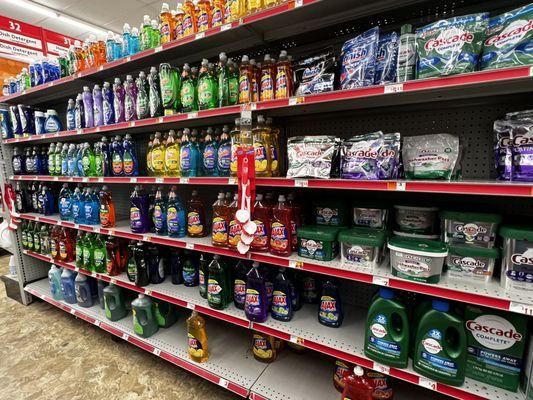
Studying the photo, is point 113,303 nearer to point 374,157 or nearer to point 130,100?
point 130,100

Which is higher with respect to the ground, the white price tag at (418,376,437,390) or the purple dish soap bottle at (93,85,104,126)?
the purple dish soap bottle at (93,85,104,126)

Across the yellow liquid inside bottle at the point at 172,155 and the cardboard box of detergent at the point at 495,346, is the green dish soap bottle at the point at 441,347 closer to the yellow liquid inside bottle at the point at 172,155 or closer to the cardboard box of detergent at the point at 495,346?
the cardboard box of detergent at the point at 495,346

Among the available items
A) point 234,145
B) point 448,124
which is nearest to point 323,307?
point 234,145

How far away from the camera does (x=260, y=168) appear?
Result: 1.50 m

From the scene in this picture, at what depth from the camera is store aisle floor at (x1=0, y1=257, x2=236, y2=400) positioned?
1824mm

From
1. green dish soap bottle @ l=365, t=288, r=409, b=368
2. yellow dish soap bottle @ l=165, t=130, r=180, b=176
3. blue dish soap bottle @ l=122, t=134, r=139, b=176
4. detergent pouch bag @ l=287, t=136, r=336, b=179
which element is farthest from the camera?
blue dish soap bottle @ l=122, t=134, r=139, b=176

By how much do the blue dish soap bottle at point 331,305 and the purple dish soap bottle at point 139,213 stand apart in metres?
1.46

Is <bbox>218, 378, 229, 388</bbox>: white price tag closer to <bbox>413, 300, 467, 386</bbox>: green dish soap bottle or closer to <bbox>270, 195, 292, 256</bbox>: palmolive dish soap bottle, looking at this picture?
<bbox>270, 195, 292, 256</bbox>: palmolive dish soap bottle

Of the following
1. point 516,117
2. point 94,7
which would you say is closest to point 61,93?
point 94,7

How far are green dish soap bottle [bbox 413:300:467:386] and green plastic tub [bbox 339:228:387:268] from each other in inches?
11.7

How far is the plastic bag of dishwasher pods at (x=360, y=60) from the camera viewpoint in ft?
3.83

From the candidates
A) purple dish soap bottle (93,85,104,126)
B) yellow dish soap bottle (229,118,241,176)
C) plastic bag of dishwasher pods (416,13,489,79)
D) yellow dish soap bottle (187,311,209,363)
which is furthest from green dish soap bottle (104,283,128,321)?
plastic bag of dishwasher pods (416,13,489,79)

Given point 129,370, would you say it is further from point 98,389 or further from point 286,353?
point 286,353

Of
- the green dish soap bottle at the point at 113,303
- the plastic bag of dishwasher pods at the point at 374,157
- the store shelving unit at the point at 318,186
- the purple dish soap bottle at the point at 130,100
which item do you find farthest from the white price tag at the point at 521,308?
the green dish soap bottle at the point at 113,303
